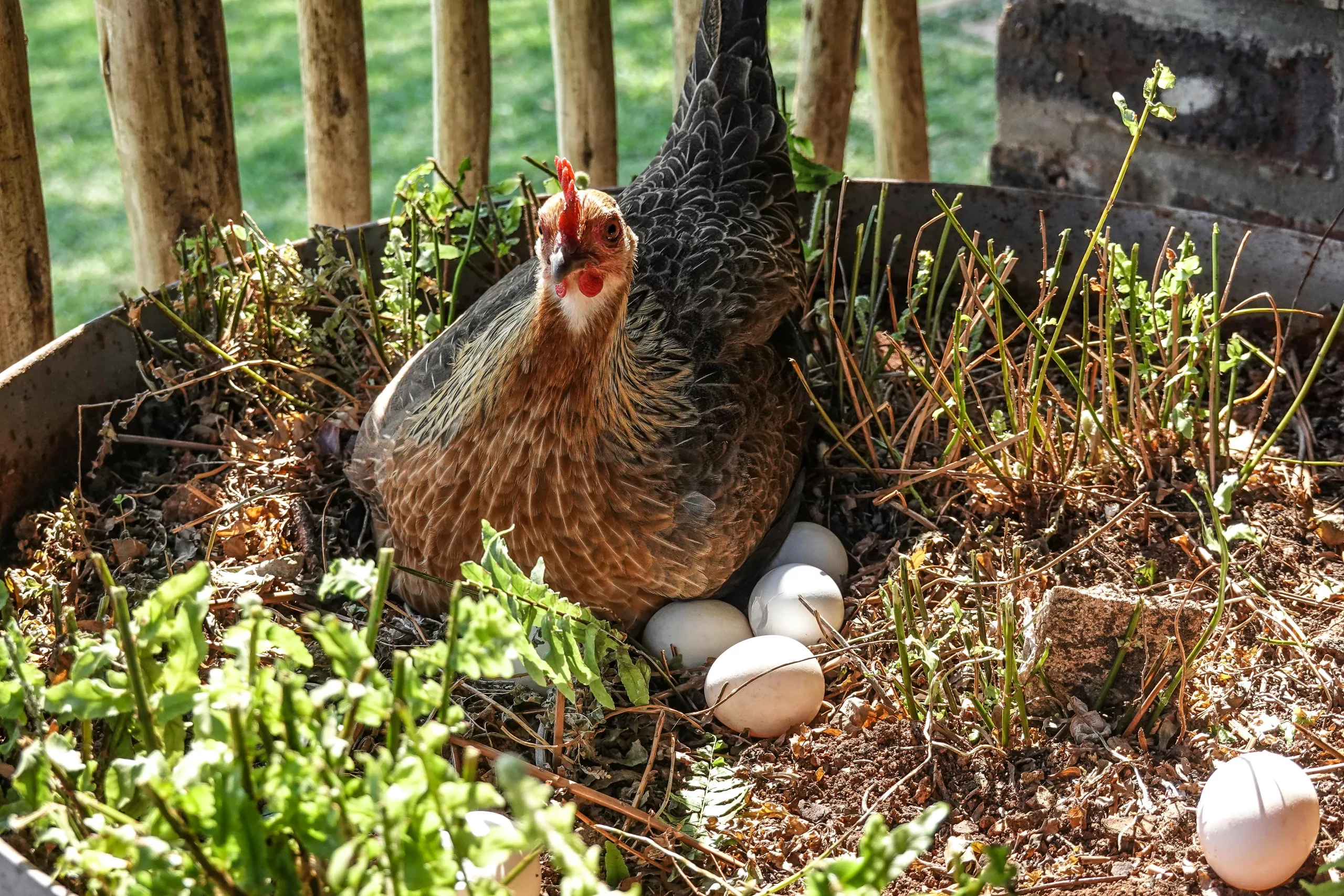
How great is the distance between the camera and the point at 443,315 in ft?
8.58

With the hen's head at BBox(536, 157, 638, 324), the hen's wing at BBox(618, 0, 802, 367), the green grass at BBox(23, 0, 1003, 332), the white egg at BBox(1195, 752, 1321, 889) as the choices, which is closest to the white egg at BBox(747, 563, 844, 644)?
the hen's wing at BBox(618, 0, 802, 367)

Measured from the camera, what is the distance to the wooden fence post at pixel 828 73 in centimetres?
306

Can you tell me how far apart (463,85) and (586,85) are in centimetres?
31

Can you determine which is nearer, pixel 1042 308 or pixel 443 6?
pixel 1042 308

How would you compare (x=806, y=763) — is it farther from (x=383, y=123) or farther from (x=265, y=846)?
(x=383, y=123)

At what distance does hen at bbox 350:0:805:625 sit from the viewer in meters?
1.92

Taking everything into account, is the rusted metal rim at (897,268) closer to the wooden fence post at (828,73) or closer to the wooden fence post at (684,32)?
the wooden fence post at (828,73)

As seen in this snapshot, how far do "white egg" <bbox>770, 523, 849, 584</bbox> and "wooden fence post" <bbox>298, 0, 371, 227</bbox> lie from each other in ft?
4.60

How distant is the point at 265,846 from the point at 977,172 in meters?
4.66

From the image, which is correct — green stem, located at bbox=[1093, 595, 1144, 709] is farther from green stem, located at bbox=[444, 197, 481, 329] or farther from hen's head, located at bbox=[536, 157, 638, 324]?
green stem, located at bbox=[444, 197, 481, 329]

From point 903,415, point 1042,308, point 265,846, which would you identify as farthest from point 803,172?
point 265,846

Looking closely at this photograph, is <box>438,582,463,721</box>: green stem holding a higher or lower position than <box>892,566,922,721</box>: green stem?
higher

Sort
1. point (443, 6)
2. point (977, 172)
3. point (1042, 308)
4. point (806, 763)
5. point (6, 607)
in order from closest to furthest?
point (6, 607), point (806, 763), point (1042, 308), point (443, 6), point (977, 172)

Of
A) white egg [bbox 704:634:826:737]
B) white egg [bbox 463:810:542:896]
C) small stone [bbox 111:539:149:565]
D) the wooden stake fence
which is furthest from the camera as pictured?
the wooden stake fence
